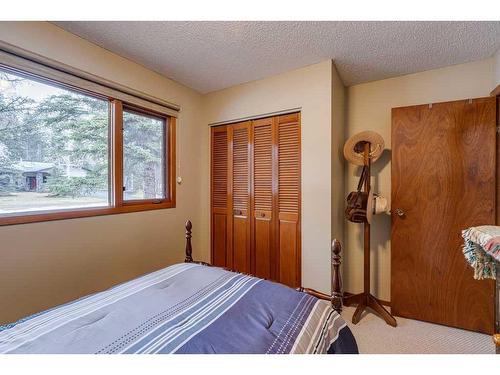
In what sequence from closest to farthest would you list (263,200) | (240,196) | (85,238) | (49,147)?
(49,147), (85,238), (263,200), (240,196)

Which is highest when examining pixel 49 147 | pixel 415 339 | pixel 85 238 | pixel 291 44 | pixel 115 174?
pixel 291 44

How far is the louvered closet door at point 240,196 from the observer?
8.27ft

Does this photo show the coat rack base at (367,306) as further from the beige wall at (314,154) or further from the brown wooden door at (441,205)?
the beige wall at (314,154)

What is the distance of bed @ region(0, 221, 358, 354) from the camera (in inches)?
30.5

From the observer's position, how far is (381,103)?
232 centimetres

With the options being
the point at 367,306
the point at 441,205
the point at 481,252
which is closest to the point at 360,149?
the point at 441,205

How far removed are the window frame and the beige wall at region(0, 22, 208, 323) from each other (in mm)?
53

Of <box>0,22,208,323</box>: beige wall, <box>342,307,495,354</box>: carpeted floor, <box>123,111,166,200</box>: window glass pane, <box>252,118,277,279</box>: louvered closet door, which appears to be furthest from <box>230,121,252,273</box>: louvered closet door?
<box>342,307,495,354</box>: carpeted floor

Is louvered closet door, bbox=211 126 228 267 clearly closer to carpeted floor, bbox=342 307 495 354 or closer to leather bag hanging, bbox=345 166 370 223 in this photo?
leather bag hanging, bbox=345 166 370 223

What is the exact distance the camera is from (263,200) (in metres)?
2.42

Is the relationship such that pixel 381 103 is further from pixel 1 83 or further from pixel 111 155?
pixel 1 83

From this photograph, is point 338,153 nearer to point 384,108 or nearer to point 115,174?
point 384,108

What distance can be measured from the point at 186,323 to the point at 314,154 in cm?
169
